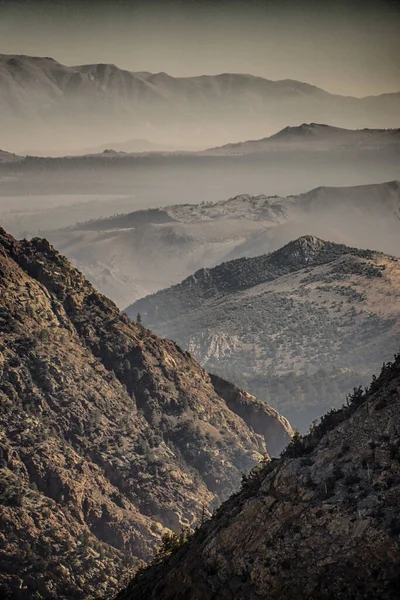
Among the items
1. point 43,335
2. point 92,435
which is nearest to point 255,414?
point 92,435

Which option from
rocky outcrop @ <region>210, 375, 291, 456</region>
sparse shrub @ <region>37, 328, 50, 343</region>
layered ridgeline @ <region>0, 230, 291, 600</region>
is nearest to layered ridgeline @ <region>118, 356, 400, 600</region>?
layered ridgeline @ <region>0, 230, 291, 600</region>

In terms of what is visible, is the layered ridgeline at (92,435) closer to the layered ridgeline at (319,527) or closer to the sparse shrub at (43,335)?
the sparse shrub at (43,335)

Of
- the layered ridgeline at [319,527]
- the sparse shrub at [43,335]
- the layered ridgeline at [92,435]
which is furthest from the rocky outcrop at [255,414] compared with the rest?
the layered ridgeline at [319,527]

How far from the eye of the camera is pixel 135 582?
252 ft

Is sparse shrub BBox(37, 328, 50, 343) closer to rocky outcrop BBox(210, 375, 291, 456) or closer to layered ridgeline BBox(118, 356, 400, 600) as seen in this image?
rocky outcrop BBox(210, 375, 291, 456)

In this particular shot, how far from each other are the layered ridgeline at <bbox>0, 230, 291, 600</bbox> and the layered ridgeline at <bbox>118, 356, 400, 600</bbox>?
2990 centimetres

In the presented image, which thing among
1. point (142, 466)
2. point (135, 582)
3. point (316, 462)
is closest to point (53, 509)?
point (142, 466)

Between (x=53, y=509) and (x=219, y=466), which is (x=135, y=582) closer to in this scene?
(x=53, y=509)

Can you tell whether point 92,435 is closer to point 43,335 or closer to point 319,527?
point 43,335

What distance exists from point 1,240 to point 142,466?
23.8 metres

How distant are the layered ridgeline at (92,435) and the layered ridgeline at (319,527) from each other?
98.1 feet

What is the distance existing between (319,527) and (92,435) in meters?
58.6

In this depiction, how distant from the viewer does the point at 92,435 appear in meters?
118

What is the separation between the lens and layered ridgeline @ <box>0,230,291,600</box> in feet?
328
